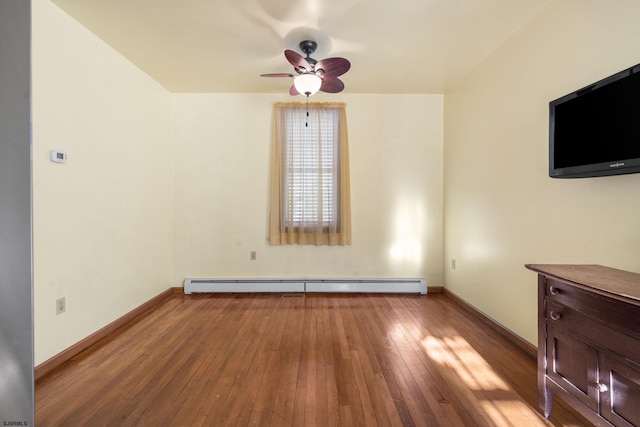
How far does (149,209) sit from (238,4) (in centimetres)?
234

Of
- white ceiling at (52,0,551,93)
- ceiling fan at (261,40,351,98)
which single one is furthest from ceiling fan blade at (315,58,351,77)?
white ceiling at (52,0,551,93)

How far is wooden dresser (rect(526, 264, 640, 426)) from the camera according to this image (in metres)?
1.02

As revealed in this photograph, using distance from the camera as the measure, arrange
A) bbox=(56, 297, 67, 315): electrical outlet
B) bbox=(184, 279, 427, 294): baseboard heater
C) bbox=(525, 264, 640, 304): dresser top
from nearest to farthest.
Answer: bbox=(525, 264, 640, 304): dresser top < bbox=(56, 297, 67, 315): electrical outlet < bbox=(184, 279, 427, 294): baseboard heater

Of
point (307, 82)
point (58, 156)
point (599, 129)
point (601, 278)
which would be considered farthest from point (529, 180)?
point (58, 156)

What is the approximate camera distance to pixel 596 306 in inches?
44.5

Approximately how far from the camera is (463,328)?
2506mm

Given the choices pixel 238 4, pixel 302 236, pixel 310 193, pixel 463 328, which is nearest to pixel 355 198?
pixel 310 193

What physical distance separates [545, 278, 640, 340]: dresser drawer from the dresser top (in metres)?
0.05

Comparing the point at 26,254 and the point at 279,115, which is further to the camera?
the point at 279,115

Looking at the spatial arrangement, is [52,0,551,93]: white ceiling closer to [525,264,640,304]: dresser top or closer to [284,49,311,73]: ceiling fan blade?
[284,49,311,73]: ceiling fan blade

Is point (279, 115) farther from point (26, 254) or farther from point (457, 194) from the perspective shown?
point (26, 254)

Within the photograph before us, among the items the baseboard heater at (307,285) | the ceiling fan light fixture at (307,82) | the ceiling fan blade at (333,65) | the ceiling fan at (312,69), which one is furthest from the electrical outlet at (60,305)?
the ceiling fan blade at (333,65)

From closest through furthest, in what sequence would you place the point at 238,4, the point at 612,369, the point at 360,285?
the point at 612,369
the point at 238,4
the point at 360,285

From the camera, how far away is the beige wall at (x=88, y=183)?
1.83 m
